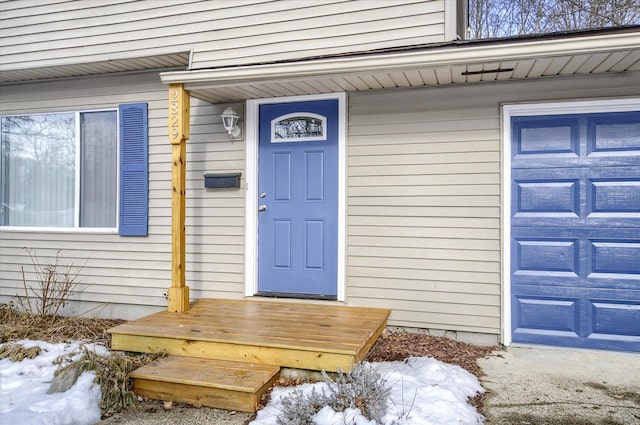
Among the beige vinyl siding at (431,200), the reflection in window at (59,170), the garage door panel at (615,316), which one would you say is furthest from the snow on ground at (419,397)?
the reflection in window at (59,170)

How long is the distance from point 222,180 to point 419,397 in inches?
117

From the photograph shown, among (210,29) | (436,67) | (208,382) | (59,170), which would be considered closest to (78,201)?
(59,170)

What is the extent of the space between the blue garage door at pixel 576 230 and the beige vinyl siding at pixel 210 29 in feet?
4.58

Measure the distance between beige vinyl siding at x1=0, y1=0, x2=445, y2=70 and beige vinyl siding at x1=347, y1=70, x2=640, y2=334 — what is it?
1.93 ft

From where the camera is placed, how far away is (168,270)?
204 inches

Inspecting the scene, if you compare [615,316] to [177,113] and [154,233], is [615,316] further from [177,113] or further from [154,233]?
[154,233]

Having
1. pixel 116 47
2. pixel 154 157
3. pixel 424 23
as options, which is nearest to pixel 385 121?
pixel 424 23

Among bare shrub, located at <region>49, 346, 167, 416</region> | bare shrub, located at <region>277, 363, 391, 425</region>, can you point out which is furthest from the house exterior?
bare shrub, located at <region>277, 363, 391, 425</region>

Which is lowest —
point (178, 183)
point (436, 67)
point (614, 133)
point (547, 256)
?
point (547, 256)

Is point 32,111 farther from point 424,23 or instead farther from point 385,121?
point 424,23

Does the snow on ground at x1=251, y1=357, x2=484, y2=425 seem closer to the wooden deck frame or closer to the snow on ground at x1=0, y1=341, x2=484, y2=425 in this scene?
the snow on ground at x1=0, y1=341, x2=484, y2=425

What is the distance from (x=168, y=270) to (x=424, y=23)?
143 inches

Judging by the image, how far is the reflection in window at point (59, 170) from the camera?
5.43 metres

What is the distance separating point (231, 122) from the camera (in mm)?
4754
